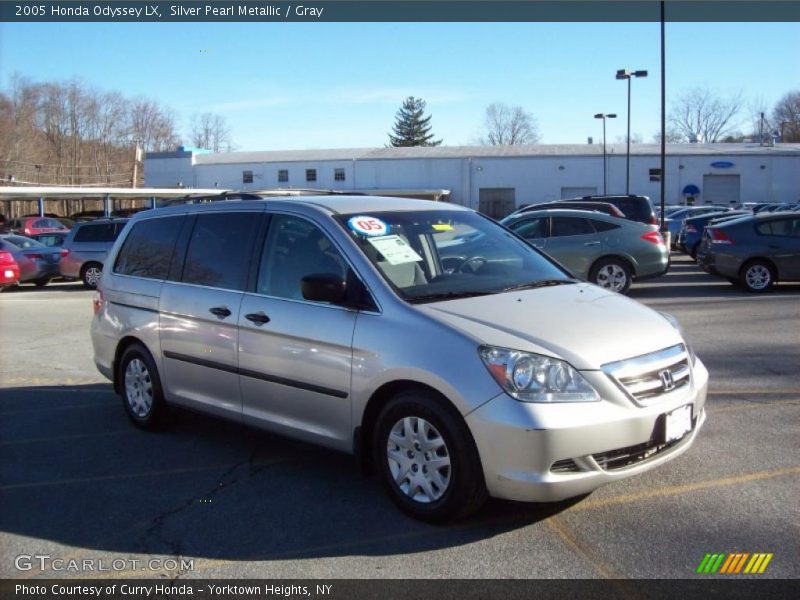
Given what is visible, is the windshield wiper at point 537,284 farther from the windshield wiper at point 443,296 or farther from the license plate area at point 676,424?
the license plate area at point 676,424

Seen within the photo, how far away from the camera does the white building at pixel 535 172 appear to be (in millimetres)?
53125

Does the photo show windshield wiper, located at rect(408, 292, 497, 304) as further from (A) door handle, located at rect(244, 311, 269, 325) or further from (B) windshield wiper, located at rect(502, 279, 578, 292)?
(A) door handle, located at rect(244, 311, 269, 325)

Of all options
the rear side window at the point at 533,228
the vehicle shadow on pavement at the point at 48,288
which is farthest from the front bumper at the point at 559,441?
the vehicle shadow on pavement at the point at 48,288

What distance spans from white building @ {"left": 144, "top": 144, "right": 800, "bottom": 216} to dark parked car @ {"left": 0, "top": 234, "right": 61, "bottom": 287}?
106 ft

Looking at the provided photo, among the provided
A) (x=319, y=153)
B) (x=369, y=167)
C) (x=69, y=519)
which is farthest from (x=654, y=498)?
(x=319, y=153)

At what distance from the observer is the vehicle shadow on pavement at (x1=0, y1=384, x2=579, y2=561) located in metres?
4.06

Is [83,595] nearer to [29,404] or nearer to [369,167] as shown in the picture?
[29,404]

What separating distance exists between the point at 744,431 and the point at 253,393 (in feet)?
12.0

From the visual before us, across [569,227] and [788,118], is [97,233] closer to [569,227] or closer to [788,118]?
[569,227]

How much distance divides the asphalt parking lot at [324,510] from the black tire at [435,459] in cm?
13

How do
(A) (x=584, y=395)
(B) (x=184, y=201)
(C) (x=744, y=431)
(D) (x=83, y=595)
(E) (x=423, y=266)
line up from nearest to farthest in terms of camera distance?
1. (D) (x=83, y=595)
2. (A) (x=584, y=395)
3. (E) (x=423, y=266)
4. (C) (x=744, y=431)
5. (B) (x=184, y=201)

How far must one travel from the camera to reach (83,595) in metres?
3.60

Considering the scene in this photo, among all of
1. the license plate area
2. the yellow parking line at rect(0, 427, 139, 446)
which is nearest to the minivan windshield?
the license plate area

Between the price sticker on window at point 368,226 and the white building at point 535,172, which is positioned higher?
the white building at point 535,172
